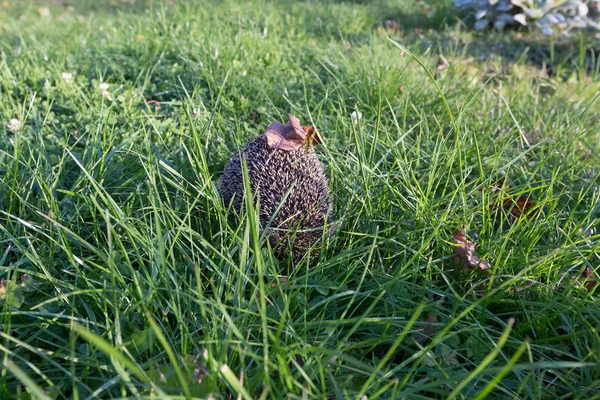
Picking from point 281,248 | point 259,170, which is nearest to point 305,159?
point 259,170

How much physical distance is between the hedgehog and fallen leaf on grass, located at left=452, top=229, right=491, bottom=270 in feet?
1.74

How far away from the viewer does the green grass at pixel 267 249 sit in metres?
1.54

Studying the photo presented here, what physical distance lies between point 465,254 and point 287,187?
0.78 meters

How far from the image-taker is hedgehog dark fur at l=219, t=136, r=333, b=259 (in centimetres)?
208

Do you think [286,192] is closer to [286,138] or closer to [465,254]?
[286,138]

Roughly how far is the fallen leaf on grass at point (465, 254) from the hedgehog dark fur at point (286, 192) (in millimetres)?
565

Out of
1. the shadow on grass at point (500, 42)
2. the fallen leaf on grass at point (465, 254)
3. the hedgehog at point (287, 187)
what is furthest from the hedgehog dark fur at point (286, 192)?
the shadow on grass at point (500, 42)

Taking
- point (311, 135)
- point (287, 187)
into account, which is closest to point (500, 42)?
point (311, 135)

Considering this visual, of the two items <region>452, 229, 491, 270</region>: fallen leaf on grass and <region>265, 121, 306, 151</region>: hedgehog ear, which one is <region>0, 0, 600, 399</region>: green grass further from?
<region>265, 121, 306, 151</region>: hedgehog ear

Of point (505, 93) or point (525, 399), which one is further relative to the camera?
point (505, 93)

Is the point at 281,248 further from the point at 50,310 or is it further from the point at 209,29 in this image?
the point at 209,29

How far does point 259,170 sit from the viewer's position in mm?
2094

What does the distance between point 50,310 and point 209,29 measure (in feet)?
10.8

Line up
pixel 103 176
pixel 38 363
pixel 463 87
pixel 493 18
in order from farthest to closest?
pixel 493 18 < pixel 463 87 < pixel 103 176 < pixel 38 363
